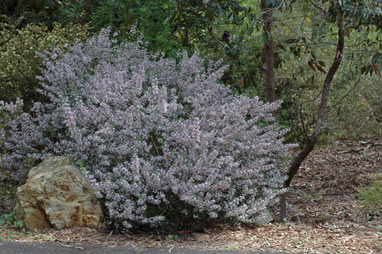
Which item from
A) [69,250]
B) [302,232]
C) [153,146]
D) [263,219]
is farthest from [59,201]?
[302,232]

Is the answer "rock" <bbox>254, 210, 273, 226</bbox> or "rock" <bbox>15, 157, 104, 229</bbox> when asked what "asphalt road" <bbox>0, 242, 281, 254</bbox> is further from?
"rock" <bbox>254, 210, 273, 226</bbox>

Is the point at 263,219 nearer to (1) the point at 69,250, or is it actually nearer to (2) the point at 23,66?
(1) the point at 69,250

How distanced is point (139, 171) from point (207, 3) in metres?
1.81

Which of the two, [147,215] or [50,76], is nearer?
[147,215]

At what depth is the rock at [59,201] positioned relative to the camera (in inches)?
174

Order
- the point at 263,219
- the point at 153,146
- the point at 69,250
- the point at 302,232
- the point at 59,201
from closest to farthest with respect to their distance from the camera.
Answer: the point at 69,250
the point at 59,201
the point at 302,232
the point at 153,146
the point at 263,219

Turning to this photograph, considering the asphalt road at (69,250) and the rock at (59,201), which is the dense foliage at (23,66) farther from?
the asphalt road at (69,250)

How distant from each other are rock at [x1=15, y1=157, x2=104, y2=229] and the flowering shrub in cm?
15

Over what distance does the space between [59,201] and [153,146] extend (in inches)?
39.1

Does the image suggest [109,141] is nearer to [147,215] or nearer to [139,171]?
[139,171]

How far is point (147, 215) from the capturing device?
4.35m

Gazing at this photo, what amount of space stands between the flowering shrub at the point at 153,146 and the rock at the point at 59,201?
0.51ft

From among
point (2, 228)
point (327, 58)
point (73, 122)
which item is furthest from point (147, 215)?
point (327, 58)

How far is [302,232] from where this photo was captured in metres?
4.54
